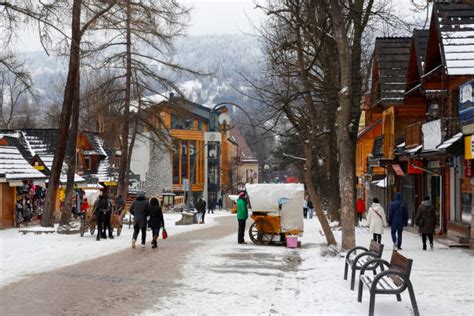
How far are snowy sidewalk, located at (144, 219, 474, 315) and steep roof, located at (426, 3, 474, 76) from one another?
19.5 feet

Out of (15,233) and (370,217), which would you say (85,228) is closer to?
(15,233)

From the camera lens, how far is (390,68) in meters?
35.2

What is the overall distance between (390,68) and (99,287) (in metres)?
25.0

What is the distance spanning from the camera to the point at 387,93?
33.9 meters

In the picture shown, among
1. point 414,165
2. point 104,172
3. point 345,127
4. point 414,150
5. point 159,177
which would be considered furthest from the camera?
point 159,177

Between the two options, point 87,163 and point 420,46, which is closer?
point 420,46

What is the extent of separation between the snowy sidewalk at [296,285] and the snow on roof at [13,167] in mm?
14278

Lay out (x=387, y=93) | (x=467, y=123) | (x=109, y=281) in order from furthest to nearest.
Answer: (x=387, y=93) → (x=467, y=123) → (x=109, y=281)

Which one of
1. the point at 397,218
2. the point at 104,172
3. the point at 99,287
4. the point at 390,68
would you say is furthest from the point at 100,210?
the point at 104,172

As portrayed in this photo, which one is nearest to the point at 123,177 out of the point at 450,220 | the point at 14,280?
the point at 450,220

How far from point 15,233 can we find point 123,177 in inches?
355

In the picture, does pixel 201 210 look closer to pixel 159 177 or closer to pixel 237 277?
pixel 237 277

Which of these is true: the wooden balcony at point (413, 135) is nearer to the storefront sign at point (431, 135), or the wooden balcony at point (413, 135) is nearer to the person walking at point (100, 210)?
the storefront sign at point (431, 135)

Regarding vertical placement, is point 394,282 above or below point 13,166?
below
